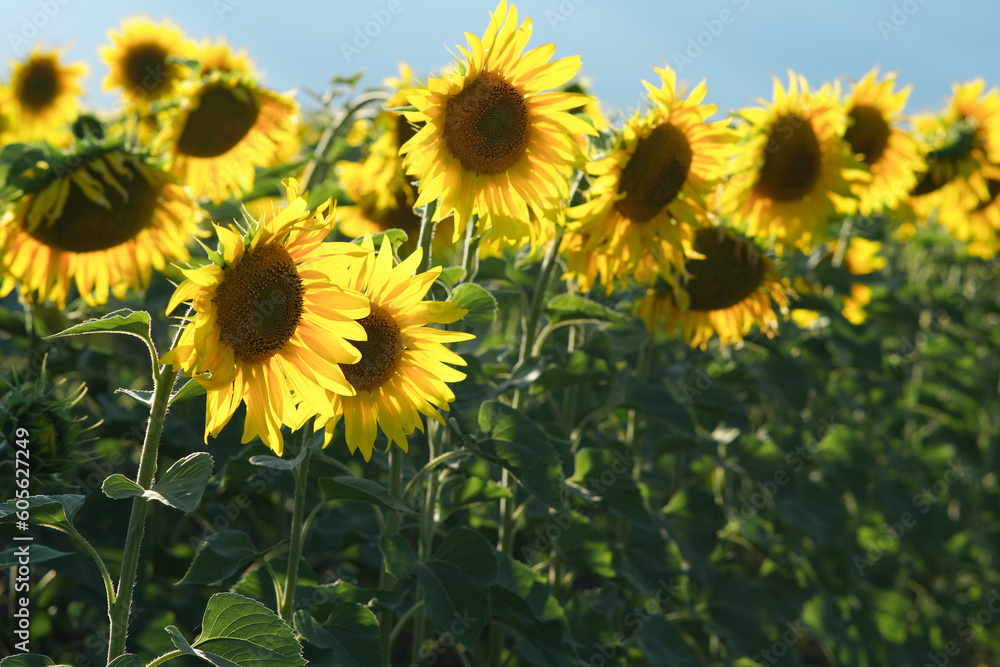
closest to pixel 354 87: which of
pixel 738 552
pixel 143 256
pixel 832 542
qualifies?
pixel 143 256

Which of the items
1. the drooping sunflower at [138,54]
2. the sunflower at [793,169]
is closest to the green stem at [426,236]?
the sunflower at [793,169]

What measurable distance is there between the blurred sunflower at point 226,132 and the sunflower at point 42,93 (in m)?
2.52

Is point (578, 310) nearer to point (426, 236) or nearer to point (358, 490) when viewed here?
point (426, 236)

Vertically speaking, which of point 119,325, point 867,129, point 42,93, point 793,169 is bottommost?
point 119,325

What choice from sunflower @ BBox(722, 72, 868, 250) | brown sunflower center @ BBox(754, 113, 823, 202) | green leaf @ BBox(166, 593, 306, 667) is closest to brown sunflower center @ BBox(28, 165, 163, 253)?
green leaf @ BBox(166, 593, 306, 667)

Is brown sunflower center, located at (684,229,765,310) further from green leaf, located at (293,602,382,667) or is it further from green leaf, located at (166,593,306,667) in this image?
green leaf, located at (166,593,306,667)

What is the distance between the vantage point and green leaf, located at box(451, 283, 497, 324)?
67.2 inches

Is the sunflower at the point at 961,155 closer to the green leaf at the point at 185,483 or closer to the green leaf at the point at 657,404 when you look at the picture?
the green leaf at the point at 657,404

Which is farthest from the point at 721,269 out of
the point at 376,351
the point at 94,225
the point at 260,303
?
the point at 94,225

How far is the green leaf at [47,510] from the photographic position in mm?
1257

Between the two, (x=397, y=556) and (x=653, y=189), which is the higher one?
(x=653, y=189)

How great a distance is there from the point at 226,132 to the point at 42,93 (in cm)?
295

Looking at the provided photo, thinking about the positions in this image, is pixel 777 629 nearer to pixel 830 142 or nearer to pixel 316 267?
pixel 830 142

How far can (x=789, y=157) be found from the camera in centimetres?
300
